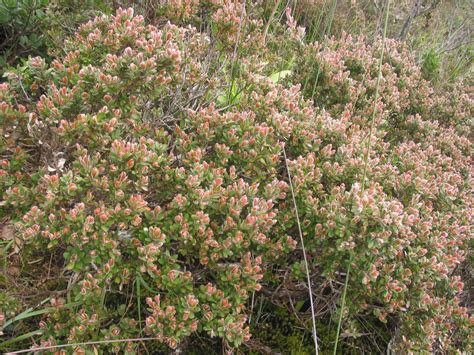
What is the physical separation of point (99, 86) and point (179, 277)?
88 cm

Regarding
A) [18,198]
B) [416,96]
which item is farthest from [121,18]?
[416,96]

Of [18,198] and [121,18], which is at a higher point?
[121,18]

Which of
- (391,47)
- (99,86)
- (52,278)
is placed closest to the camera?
(99,86)

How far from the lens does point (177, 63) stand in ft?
6.67

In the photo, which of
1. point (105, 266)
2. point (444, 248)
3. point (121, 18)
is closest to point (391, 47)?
point (444, 248)

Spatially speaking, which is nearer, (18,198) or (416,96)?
(18,198)

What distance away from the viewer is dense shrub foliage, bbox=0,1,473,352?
1854 mm

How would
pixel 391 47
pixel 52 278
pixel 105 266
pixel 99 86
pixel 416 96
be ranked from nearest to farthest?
pixel 105 266 → pixel 99 86 → pixel 52 278 → pixel 416 96 → pixel 391 47

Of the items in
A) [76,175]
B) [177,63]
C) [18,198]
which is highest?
[177,63]

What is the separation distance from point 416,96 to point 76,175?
9.33 ft

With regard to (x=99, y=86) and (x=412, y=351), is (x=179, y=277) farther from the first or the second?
(x=412, y=351)

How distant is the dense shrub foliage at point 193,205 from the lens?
1854 millimetres

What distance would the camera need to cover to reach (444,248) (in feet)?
7.25

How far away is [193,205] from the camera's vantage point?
195 centimetres
